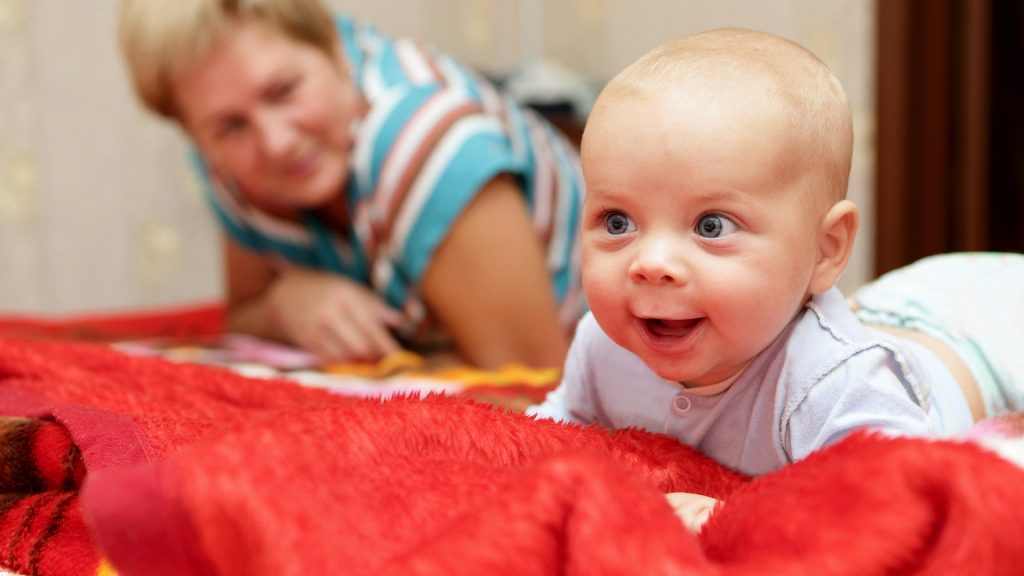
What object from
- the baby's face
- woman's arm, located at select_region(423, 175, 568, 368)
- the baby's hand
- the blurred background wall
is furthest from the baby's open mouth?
the blurred background wall

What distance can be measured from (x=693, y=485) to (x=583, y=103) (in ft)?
5.79

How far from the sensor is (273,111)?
1.49m

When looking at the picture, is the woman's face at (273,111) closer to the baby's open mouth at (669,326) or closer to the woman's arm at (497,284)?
the woman's arm at (497,284)

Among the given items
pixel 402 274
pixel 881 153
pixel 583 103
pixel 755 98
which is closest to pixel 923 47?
pixel 881 153

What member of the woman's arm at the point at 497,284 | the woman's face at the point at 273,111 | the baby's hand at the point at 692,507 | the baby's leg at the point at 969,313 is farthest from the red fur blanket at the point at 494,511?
the woman's face at the point at 273,111

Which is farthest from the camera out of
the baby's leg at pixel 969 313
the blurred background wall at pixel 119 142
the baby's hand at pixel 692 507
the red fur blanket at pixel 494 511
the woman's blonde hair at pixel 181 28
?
the blurred background wall at pixel 119 142

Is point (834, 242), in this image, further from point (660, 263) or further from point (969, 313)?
point (969, 313)

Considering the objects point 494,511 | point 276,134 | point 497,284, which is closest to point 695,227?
point 494,511

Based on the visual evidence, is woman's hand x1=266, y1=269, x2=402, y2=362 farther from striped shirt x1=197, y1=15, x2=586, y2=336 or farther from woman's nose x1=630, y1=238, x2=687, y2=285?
woman's nose x1=630, y1=238, x2=687, y2=285

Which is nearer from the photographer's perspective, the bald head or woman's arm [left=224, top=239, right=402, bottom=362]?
the bald head

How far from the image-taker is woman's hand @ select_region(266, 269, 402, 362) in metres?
1.54

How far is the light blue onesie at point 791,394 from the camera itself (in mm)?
674

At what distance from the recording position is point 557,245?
1.71 m

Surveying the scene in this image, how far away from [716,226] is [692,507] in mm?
173
